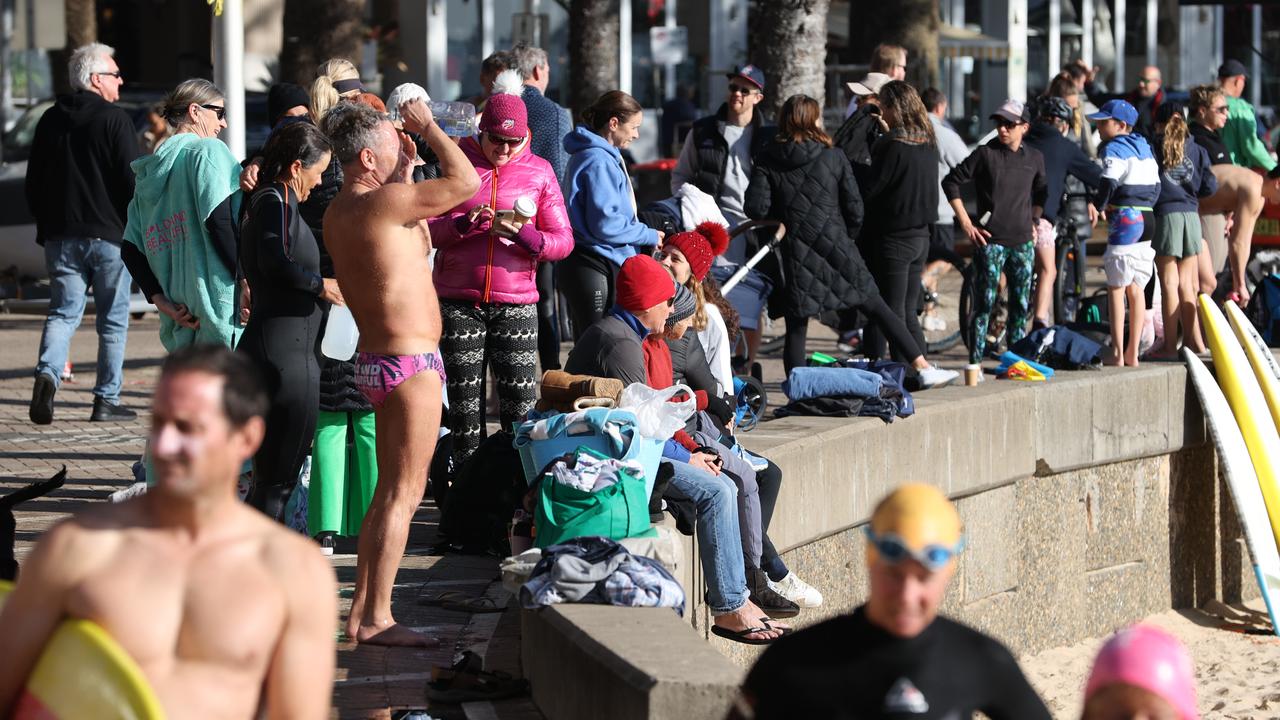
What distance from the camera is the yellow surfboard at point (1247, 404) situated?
37.4ft

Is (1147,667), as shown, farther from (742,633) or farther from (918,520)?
(742,633)

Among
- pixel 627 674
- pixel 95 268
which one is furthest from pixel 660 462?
pixel 95 268

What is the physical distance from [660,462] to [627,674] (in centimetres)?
205

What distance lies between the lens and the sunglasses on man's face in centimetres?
786

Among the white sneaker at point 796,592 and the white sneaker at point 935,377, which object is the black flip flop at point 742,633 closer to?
the white sneaker at point 796,592

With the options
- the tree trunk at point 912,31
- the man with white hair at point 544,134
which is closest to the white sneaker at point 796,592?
the man with white hair at point 544,134

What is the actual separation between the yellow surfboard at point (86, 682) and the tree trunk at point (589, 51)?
19.8m

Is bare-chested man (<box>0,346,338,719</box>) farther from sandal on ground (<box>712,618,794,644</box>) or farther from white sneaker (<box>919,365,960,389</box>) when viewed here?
white sneaker (<box>919,365,960,389</box>)

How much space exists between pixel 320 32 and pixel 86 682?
724 inches

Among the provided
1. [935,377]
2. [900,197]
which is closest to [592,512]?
[935,377]

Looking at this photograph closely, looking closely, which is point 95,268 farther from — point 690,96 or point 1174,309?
point 690,96

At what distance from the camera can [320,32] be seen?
2106 cm

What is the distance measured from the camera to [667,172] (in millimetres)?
21359

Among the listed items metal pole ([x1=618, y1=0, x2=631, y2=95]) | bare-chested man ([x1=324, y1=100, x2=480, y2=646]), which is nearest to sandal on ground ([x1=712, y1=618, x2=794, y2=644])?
bare-chested man ([x1=324, y1=100, x2=480, y2=646])
